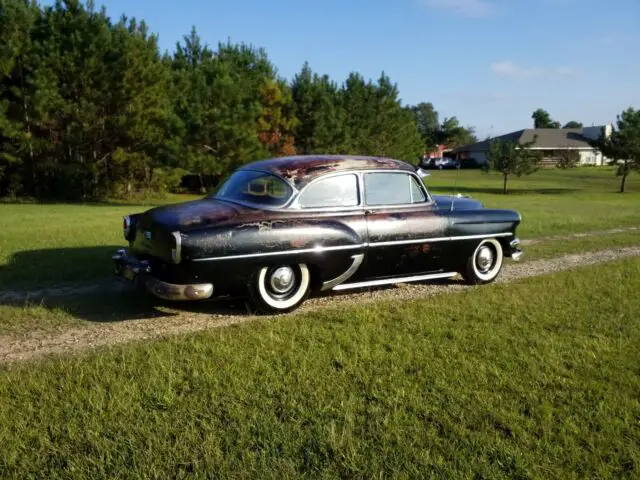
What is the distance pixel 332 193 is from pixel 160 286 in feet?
6.52

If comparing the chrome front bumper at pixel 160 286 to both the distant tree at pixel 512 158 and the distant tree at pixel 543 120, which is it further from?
the distant tree at pixel 543 120

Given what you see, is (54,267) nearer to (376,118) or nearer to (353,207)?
(353,207)

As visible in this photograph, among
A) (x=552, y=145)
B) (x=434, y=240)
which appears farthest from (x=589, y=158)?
(x=434, y=240)

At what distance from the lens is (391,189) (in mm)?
6348

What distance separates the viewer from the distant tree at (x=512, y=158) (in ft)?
116

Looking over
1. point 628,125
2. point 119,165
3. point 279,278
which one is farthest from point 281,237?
point 628,125

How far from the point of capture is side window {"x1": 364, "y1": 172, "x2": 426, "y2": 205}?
617 centimetres

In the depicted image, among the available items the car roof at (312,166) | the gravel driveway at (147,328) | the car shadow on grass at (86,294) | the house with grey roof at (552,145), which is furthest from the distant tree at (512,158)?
the house with grey roof at (552,145)

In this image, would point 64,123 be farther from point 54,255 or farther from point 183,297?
point 183,297

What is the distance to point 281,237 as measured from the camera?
5.30 meters

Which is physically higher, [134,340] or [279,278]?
[279,278]

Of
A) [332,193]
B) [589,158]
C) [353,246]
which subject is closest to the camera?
[353,246]

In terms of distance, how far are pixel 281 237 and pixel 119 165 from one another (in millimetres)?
24245

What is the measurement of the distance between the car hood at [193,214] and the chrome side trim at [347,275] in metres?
1.08
